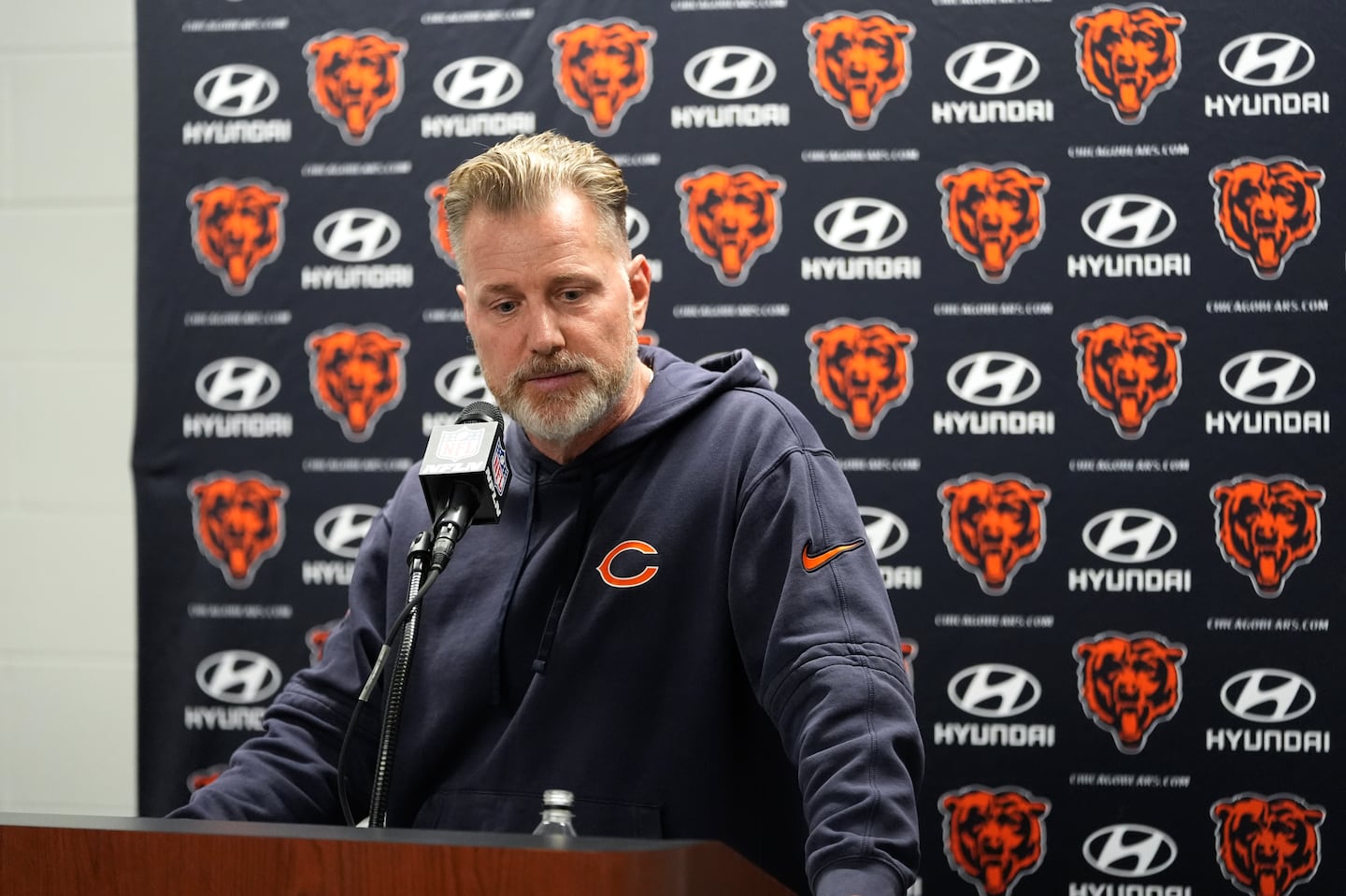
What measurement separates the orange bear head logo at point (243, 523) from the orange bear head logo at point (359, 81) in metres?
0.75

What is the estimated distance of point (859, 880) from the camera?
1.12 meters

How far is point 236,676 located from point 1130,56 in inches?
86.2

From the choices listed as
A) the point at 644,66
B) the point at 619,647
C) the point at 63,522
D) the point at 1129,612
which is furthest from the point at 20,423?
the point at 1129,612

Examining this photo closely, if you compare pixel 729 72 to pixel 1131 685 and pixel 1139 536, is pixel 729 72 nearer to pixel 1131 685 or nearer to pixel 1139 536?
pixel 1139 536

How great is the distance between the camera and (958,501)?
2383 millimetres

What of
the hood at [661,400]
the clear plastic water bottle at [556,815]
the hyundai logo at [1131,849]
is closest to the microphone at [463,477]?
the clear plastic water bottle at [556,815]

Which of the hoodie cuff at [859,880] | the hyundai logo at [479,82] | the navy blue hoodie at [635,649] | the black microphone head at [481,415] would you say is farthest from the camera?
the hyundai logo at [479,82]

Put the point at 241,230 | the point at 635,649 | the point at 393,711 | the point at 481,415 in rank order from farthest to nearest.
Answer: the point at 241,230
the point at 635,649
the point at 481,415
the point at 393,711

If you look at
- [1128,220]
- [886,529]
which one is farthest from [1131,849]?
[1128,220]

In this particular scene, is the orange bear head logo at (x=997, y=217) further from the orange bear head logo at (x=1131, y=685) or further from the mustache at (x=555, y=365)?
the mustache at (x=555, y=365)

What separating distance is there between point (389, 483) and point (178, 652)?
58 cm

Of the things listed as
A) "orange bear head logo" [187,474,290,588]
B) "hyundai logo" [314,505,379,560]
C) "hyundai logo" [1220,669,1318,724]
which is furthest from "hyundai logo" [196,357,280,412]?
"hyundai logo" [1220,669,1318,724]

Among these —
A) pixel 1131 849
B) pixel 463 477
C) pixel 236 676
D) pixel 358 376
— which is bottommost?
pixel 1131 849

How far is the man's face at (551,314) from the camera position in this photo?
1532mm
